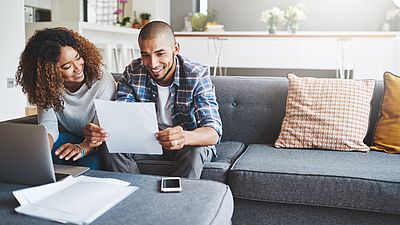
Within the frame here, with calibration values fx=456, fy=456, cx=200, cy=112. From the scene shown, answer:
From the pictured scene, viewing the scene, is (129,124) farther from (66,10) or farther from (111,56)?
(66,10)

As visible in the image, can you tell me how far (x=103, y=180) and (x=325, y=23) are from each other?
573 centimetres

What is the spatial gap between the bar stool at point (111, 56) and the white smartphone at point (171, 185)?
373cm

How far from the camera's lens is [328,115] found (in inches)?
→ 91.9

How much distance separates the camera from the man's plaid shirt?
2.06m

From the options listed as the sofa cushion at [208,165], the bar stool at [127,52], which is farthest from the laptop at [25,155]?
the bar stool at [127,52]

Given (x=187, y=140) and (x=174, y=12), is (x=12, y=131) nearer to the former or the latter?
(x=187, y=140)

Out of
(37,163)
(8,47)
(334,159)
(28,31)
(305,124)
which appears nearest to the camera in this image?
(37,163)

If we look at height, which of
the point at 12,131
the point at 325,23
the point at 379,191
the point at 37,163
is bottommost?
the point at 379,191

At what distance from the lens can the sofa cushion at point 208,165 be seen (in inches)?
79.1

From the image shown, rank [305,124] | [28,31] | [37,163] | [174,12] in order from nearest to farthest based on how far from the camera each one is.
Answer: [37,163] → [305,124] → [28,31] → [174,12]

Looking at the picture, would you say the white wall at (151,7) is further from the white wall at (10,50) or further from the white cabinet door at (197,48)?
the white wall at (10,50)

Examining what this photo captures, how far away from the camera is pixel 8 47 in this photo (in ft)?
14.5

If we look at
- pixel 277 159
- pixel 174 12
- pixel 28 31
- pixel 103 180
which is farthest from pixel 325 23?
pixel 103 180

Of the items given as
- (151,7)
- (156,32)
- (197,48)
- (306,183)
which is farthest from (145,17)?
(306,183)
